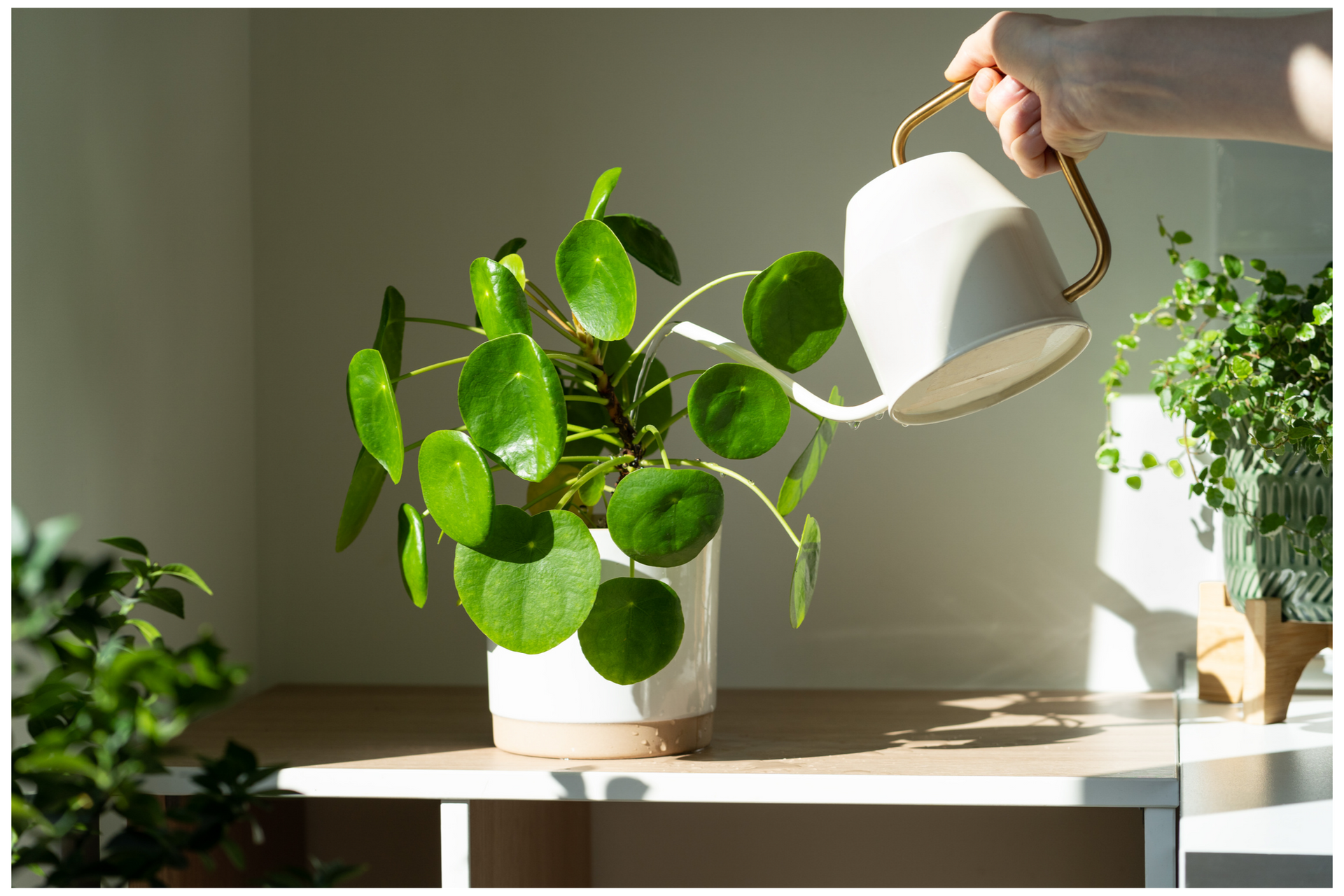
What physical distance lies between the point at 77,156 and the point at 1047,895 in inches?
42.5

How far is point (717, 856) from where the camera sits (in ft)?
4.72

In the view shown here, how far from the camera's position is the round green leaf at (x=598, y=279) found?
0.83m

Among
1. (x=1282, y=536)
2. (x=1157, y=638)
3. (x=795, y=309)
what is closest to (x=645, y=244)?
(x=795, y=309)

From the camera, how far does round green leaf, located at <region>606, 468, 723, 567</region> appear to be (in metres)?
0.81

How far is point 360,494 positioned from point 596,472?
22 cm

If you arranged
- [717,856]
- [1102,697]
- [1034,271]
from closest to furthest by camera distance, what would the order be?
[1034,271]
[1102,697]
[717,856]

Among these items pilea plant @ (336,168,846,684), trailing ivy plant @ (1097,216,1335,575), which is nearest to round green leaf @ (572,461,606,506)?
pilea plant @ (336,168,846,684)

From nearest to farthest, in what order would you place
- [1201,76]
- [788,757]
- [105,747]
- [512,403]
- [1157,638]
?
[105,747] → [1201,76] → [512,403] → [788,757] → [1157,638]

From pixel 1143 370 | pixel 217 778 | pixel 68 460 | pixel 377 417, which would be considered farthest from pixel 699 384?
pixel 1143 370

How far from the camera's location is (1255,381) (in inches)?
41.6

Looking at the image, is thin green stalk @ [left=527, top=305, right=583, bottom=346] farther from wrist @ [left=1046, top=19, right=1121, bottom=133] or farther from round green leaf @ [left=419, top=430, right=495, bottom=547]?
wrist @ [left=1046, top=19, right=1121, bottom=133]

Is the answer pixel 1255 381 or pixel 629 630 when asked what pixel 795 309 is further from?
pixel 1255 381

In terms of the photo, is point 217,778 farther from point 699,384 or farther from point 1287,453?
point 1287,453

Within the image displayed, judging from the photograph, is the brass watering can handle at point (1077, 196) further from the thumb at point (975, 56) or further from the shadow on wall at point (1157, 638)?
the shadow on wall at point (1157, 638)
